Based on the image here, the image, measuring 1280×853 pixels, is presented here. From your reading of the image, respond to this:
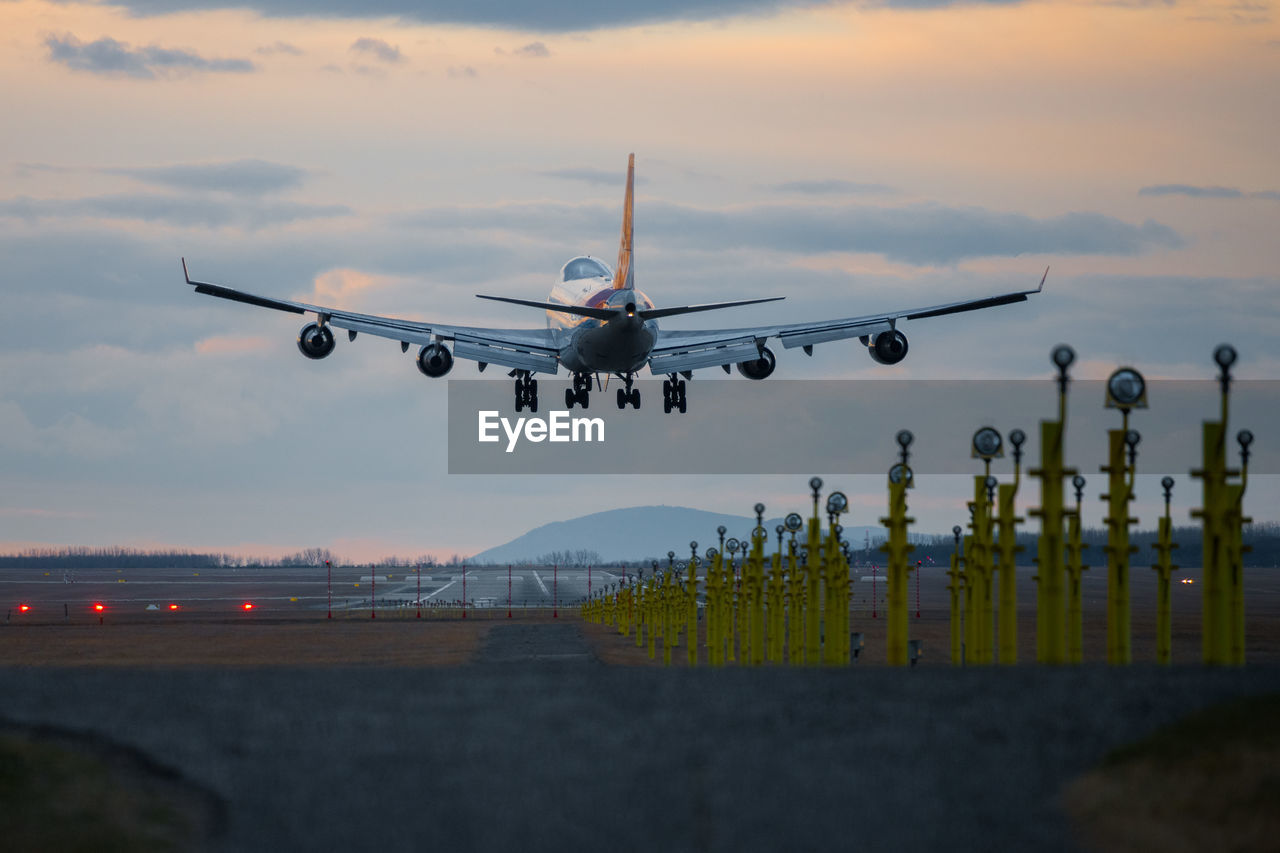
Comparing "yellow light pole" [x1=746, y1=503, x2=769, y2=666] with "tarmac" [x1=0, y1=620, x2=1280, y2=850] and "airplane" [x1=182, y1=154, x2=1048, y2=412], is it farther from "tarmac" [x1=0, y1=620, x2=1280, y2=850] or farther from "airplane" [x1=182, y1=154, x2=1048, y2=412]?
"tarmac" [x1=0, y1=620, x2=1280, y2=850]

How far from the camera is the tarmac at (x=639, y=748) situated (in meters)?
15.9

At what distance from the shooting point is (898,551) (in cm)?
3225

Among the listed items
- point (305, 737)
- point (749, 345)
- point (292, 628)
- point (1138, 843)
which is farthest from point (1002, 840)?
point (292, 628)

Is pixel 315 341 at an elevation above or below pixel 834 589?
above

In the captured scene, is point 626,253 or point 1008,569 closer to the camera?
point 1008,569

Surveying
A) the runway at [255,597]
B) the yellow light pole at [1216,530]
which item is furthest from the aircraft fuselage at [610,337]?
the yellow light pole at [1216,530]

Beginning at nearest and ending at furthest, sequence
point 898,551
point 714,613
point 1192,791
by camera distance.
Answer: point 1192,791, point 898,551, point 714,613

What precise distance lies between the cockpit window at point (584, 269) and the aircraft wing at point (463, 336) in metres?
4.93

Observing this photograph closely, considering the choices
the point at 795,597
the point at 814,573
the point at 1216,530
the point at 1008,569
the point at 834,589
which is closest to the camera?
the point at 1216,530

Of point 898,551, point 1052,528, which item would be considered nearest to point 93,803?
point 1052,528

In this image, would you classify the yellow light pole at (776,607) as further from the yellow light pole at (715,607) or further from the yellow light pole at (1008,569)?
the yellow light pole at (1008,569)

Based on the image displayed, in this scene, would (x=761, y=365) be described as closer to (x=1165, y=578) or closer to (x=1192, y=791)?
(x=1165, y=578)

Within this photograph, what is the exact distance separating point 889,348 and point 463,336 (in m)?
19.6

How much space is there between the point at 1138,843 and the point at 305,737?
394 inches
